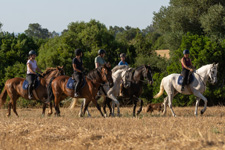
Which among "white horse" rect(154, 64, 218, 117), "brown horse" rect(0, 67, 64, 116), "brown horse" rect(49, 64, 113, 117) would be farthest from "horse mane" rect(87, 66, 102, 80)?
"white horse" rect(154, 64, 218, 117)

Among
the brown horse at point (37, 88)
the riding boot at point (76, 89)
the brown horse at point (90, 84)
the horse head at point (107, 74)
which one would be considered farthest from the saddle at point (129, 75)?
the brown horse at point (37, 88)

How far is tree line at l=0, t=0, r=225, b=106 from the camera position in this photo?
84.9 ft

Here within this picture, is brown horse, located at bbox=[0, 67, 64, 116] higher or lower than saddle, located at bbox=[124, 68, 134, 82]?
lower

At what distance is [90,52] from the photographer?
29953mm

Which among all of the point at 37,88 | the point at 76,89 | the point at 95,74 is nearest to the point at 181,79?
the point at 95,74

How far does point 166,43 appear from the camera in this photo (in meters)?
31.4

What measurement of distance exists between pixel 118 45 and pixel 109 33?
48.8 inches

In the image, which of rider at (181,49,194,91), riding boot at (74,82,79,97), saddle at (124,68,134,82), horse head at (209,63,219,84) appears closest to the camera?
riding boot at (74,82,79,97)

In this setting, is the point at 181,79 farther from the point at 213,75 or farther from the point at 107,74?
the point at 107,74

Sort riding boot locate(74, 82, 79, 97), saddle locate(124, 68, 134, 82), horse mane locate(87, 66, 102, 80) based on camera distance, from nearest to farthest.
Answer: riding boot locate(74, 82, 79, 97) < horse mane locate(87, 66, 102, 80) < saddle locate(124, 68, 134, 82)

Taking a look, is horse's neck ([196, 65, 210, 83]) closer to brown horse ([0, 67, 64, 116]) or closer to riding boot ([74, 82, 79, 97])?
riding boot ([74, 82, 79, 97])

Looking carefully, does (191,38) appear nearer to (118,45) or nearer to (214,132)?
(118,45)

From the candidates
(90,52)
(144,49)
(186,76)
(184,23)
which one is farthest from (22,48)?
(186,76)

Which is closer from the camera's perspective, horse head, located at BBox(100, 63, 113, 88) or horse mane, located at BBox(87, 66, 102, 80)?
horse head, located at BBox(100, 63, 113, 88)
